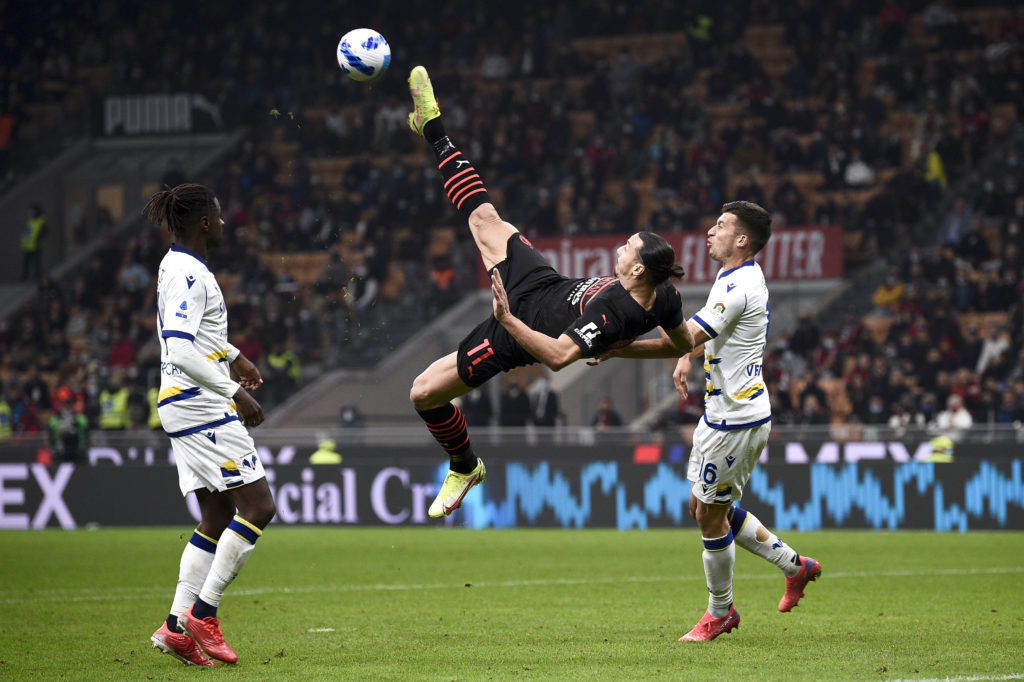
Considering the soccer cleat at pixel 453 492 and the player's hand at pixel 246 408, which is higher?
the player's hand at pixel 246 408

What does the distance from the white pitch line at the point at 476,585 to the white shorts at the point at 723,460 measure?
3725 millimetres

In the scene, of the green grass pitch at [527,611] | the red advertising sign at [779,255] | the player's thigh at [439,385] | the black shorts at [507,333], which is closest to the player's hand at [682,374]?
the black shorts at [507,333]

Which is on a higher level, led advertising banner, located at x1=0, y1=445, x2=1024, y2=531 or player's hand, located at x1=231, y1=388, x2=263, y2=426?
player's hand, located at x1=231, y1=388, x2=263, y2=426

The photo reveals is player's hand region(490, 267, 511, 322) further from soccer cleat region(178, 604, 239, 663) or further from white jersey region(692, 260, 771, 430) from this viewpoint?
soccer cleat region(178, 604, 239, 663)

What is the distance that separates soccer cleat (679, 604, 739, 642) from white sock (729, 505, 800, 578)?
505 mm

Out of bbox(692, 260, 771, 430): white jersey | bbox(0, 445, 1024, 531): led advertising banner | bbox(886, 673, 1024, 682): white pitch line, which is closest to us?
bbox(886, 673, 1024, 682): white pitch line

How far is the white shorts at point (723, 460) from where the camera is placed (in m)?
8.34

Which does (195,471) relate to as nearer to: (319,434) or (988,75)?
(319,434)

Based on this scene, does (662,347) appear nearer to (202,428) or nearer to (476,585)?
(202,428)

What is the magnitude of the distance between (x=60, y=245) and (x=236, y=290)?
9.66 m

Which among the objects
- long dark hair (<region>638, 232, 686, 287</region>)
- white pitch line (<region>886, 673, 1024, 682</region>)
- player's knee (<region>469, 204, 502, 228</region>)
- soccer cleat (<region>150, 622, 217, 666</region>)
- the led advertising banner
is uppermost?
player's knee (<region>469, 204, 502, 228</region>)

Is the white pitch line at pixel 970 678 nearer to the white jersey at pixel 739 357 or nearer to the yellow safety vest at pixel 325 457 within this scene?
the white jersey at pixel 739 357

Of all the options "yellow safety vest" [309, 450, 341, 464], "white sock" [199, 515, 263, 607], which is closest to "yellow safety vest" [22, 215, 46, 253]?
"yellow safety vest" [309, 450, 341, 464]

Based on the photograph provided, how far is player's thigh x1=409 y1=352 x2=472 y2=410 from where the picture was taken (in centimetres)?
836
